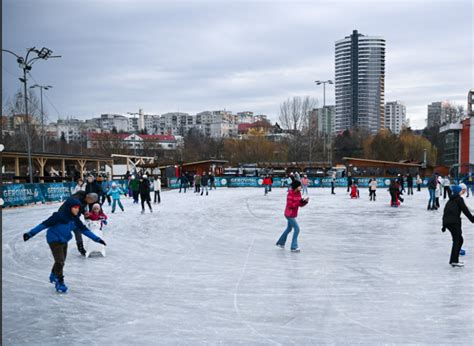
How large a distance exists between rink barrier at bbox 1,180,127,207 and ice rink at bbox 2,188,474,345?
28.5ft

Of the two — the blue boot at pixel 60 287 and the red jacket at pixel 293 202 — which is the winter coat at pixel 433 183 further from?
the blue boot at pixel 60 287

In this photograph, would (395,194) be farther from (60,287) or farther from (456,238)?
(60,287)

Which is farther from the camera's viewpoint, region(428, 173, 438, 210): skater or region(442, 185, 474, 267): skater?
region(428, 173, 438, 210): skater

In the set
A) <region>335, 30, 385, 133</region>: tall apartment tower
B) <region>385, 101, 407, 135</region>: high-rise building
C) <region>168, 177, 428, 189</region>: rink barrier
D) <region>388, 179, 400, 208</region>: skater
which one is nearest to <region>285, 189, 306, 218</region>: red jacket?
<region>388, 179, 400, 208</region>: skater

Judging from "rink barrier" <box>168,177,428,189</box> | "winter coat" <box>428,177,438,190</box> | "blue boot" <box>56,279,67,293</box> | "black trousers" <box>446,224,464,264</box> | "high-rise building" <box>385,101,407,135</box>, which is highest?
"high-rise building" <box>385,101,407,135</box>

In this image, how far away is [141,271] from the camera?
7.57 meters

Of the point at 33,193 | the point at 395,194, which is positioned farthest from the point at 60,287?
the point at 33,193

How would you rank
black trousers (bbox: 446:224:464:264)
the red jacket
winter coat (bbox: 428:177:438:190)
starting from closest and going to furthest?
black trousers (bbox: 446:224:464:264) < the red jacket < winter coat (bbox: 428:177:438:190)

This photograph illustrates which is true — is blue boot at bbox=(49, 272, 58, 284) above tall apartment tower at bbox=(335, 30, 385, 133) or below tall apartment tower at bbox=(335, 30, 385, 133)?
below

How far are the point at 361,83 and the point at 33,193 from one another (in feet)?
436

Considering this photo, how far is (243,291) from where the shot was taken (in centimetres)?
627

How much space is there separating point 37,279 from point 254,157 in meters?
59.3

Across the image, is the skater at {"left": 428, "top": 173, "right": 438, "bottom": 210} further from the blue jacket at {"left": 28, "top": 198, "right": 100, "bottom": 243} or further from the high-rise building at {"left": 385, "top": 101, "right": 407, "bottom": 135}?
the high-rise building at {"left": 385, "top": 101, "right": 407, "bottom": 135}

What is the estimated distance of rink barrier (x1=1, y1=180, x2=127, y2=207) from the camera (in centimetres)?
1942
